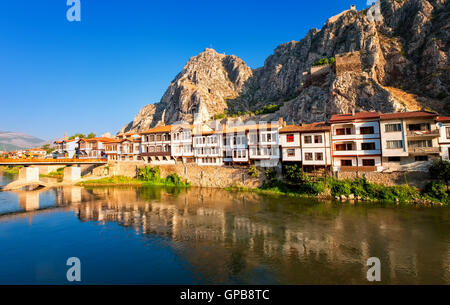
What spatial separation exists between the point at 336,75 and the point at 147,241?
2695 inches

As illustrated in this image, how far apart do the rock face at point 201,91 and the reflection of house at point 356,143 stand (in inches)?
3534

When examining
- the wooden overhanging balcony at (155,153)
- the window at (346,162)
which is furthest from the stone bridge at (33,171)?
the window at (346,162)

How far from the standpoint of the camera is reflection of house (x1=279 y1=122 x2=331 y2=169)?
108 feet

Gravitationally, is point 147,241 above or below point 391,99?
below

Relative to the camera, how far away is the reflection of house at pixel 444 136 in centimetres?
2764

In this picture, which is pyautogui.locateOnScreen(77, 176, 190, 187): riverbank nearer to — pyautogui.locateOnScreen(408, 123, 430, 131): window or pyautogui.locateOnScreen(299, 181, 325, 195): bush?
pyautogui.locateOnScreen(299, 181, 325, 195): bush

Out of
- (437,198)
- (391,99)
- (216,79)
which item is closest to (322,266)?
(437,198)

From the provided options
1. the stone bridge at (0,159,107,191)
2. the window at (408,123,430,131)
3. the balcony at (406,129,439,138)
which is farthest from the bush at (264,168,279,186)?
the stone bridge at (0,159,107,191)

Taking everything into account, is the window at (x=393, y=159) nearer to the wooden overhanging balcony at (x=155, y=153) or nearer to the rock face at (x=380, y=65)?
the rock face at (x=380, y=65)

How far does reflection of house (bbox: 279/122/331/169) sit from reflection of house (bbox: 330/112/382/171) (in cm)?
131

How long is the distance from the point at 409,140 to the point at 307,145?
1340 cm

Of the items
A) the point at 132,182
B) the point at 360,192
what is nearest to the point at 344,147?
the point at 360,192

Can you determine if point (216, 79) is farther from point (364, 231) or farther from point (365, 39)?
point (364, 231)

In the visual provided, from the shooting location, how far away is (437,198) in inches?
Result: 1025
